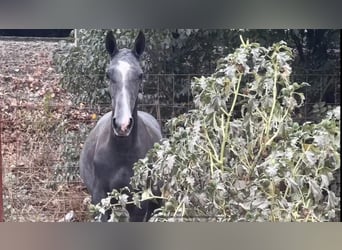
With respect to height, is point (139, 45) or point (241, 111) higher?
point (139, 45)

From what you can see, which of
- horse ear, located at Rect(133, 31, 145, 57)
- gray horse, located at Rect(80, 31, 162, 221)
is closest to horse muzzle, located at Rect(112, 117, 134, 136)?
gray horse, located at Rect(80, 31, 162, 221)

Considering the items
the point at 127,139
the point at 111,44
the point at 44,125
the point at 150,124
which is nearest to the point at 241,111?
the point at 150,124

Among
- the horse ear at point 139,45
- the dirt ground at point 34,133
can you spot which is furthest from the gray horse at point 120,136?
the dirt ground at point 34,133

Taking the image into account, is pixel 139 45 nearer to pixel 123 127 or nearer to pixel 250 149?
pixel 123 127

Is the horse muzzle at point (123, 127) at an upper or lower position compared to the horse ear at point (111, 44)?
lower

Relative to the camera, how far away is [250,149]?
411 centimetres

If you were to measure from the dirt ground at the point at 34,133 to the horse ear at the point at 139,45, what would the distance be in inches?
19.5

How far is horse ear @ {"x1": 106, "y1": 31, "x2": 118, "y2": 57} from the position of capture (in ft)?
13.3

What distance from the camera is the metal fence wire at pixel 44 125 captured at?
4082 millimetres

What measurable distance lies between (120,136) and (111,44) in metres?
0.59

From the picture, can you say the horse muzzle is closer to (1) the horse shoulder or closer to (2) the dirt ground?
(1) the horse shoulder

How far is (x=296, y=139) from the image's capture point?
4.08 meters

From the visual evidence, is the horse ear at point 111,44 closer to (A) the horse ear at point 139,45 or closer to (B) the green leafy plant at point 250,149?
(A) the horse ear at point 139,45
